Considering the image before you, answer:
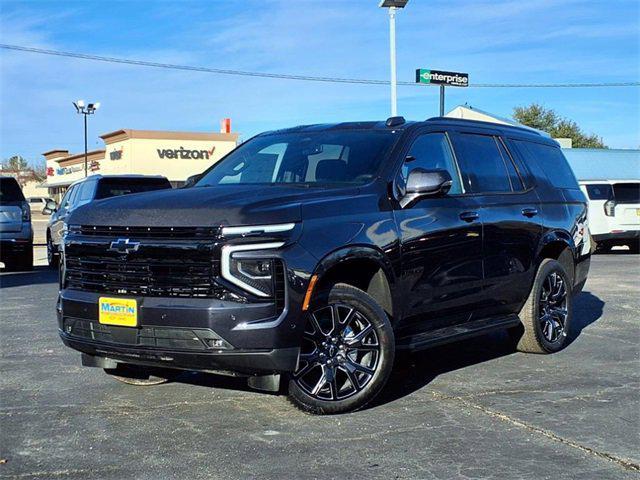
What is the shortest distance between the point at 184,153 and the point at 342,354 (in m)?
53.3

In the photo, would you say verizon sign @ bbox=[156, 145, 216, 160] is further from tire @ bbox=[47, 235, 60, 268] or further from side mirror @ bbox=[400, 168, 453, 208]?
side mirror @ bbox=[400, 168, 453, 208]

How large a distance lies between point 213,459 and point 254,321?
2.65ft

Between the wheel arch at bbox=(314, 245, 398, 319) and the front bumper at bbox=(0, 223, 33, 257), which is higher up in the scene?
the wheel arch at bbox=(314, 245, 398, 319)

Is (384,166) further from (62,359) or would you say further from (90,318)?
(62,359)

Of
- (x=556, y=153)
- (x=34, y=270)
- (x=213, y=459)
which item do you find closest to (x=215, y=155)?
(x=34, y=270)

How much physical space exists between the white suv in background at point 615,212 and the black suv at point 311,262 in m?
12.2

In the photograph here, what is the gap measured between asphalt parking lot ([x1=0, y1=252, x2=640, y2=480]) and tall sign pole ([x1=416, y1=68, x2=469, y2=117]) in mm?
28524

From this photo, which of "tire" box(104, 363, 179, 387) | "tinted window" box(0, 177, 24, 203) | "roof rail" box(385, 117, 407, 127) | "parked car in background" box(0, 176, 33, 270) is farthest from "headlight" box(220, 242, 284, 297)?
"tinted window" box(0, 177, 24, 203)

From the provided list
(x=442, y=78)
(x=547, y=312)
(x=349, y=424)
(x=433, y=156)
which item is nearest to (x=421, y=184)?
(x=433, y=156)

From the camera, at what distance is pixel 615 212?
713 inches

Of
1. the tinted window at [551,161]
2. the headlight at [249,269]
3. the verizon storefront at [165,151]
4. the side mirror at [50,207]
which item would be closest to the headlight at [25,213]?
the side mirror at [50,207]

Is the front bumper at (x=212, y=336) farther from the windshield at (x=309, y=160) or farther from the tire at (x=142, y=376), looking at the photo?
the windshield at (x=309, y=160)

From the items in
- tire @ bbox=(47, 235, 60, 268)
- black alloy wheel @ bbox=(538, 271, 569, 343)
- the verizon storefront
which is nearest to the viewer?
black alloy wheel @ bbox=(538, 271, 569, 343)

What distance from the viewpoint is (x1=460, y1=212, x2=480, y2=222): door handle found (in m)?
6.08
